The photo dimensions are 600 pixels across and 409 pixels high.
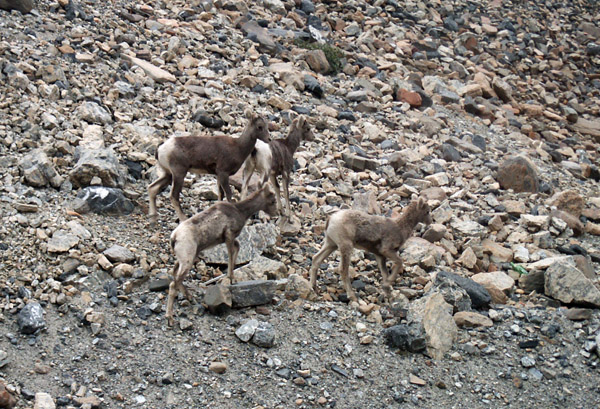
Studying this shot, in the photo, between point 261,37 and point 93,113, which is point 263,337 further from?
point 261,37

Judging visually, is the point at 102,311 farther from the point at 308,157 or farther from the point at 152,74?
the point at 152,74

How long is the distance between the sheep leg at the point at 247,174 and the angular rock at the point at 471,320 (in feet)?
13.3

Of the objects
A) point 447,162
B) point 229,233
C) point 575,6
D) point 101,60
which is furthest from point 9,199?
point 575,6

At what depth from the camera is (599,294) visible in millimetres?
10000

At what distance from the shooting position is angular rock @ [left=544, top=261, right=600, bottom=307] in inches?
391

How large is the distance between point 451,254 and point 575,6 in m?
26.1

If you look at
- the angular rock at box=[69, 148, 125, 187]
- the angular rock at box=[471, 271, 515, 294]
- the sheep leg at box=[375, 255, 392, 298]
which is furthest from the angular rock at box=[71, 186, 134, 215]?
the angular rock at box=[471, 271, 515, 294]

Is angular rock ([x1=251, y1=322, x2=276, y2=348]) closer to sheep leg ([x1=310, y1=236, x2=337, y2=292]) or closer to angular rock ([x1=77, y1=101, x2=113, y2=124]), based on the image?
sheep leg ([x1=310, y1=236, x2=337, y2=292])

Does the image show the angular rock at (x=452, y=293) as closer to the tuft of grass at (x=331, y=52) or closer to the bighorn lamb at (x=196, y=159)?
the bighorn lamb at (x=196, y=159)

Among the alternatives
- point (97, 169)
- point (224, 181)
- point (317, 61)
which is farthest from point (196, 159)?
point (317, 61)

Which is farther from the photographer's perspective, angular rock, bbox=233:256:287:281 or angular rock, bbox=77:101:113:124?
angular rock, bbox=77:101:113:124

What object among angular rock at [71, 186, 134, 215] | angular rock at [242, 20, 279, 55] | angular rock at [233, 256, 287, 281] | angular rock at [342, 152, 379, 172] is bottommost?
angular rock at [242, 20, 279, 55]

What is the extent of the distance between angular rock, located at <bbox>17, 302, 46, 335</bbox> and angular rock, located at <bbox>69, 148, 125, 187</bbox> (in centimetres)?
293

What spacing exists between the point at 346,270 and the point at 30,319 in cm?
414
